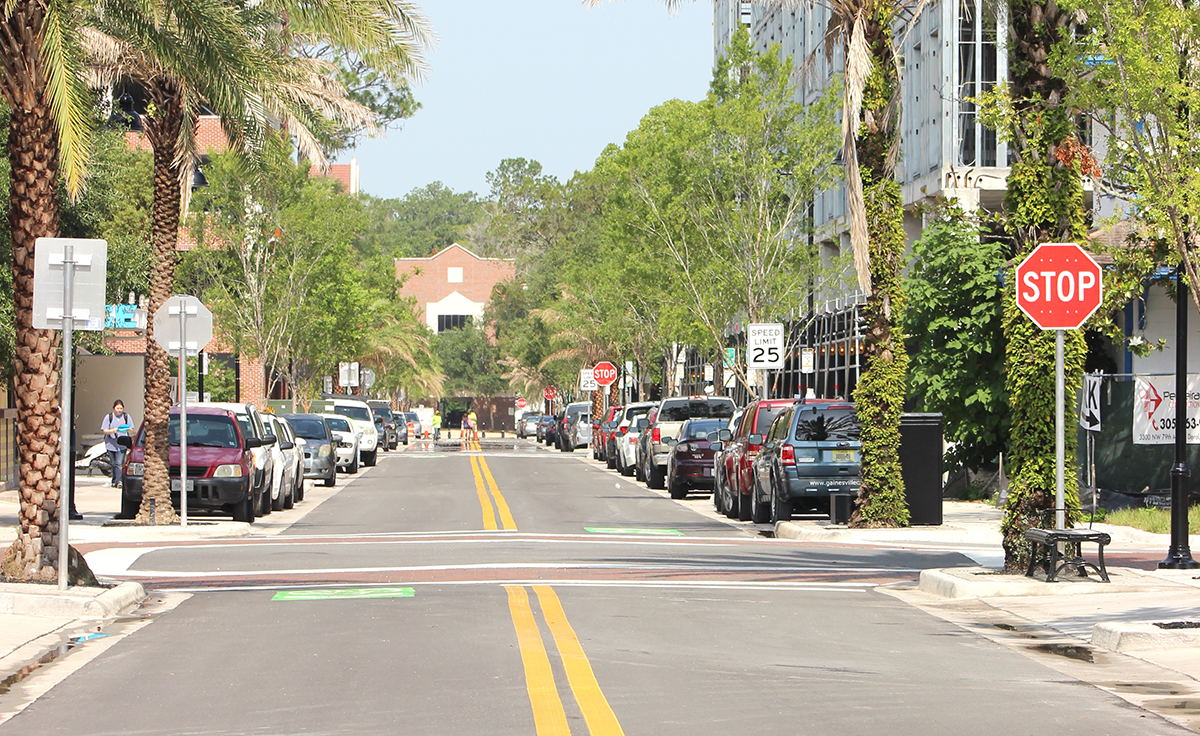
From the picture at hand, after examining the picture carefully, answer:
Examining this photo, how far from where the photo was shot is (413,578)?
48.6ft

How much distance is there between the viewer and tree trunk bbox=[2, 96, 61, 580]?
43.7ft

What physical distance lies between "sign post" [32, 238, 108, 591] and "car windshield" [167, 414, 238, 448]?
9908 mm

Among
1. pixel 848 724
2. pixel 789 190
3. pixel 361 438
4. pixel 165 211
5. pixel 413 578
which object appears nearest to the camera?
pixel 848 724

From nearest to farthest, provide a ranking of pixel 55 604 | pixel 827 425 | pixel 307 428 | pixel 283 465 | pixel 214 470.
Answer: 1. pixel 55 604
2. pixel 827 425
3. pixel 214 470
4. pixel 283 465
5. pixel 307 428

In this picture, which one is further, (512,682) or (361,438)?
(361,438)

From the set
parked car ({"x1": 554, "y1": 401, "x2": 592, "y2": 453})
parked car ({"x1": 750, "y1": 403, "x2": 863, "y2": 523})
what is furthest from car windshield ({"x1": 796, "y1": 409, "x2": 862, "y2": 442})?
parked car ({"x1": 554, "y1": 401, "x2": 592, "y2": 453})

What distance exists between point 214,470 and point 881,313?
10.1m

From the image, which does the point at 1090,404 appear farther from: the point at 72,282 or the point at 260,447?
the point at 72,282

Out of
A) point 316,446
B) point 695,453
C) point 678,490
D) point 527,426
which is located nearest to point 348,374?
point 527,426

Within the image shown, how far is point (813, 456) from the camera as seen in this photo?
71.7 feet

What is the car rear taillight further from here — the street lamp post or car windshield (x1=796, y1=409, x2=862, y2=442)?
the street lamp post

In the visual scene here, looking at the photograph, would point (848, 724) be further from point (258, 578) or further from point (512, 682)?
point (258, 578)

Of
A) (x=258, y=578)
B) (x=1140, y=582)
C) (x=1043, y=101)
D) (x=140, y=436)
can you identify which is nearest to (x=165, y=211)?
(x=140, y=436)

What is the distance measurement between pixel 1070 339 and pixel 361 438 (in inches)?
1288
